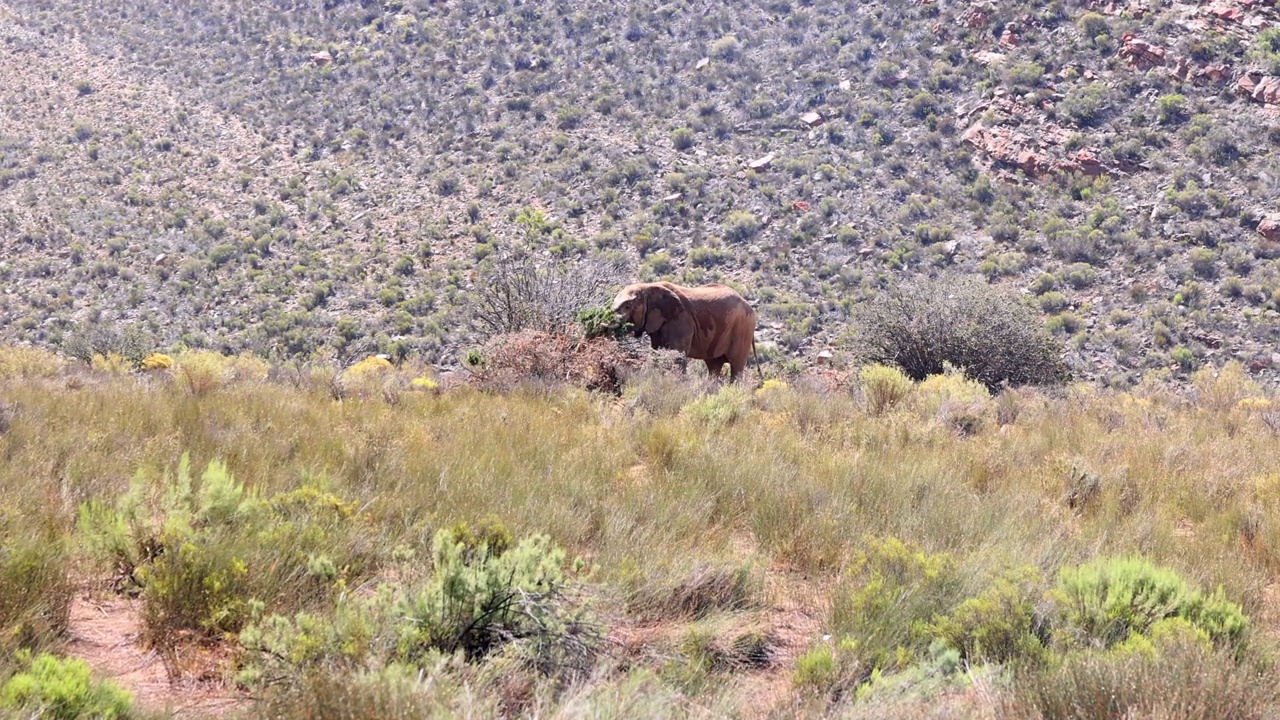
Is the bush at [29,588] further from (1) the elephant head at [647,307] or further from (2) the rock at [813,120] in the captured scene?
(2) the rock at [813,120]

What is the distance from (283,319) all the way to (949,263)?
63.4ft

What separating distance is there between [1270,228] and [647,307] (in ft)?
72.9

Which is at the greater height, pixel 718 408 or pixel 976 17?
pixel 976 17

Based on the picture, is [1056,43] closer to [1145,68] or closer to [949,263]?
[1145,68]

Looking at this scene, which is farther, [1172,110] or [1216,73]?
[1216,73]

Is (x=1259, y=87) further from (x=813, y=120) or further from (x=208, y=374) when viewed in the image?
(x=208, y=374)

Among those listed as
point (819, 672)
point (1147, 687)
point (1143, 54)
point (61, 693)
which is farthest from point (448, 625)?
point (1143, 54)

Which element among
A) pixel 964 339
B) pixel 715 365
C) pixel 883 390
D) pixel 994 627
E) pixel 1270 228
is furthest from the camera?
pixel 1270 228

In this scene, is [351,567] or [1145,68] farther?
[1145,68]

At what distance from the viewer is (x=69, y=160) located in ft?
113

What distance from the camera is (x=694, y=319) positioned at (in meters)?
14.7

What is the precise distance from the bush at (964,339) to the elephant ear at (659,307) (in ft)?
20.0

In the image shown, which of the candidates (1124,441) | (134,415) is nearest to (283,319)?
(134,415)

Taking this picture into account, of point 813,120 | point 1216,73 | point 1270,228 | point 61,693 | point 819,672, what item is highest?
point 1216,73
